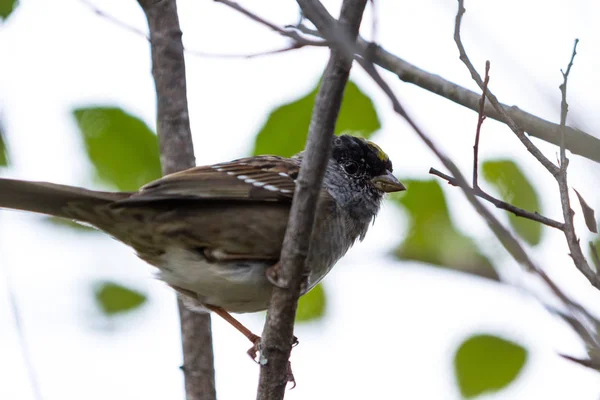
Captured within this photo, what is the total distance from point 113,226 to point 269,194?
0.76m

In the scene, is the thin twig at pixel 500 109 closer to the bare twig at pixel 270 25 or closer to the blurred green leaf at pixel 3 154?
the bare twig at pixel 270 25

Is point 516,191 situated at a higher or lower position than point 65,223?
lower

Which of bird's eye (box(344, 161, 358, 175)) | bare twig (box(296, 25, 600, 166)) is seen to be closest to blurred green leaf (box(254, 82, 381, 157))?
bare twig (box(296, 25, 600, 166))

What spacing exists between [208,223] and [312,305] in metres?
0.65

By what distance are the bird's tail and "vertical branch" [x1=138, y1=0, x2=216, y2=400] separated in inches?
22.2

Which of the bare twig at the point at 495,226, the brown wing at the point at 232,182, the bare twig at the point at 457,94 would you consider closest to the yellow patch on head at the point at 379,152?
the brown wing at the point at 232,182

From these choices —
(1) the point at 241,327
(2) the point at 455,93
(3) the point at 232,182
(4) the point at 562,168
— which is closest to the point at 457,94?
(2) the point at 455,93

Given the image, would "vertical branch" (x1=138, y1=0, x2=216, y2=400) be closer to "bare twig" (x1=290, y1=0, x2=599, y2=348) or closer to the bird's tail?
the bird's tail

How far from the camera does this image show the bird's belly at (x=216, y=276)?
12.6 feet

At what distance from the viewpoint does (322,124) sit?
8.73 ft

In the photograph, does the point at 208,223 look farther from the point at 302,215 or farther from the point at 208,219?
the point at 302,215

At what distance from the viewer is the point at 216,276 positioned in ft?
12.7

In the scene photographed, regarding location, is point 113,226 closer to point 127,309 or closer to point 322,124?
point 127,309

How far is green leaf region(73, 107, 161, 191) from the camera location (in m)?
3.55
